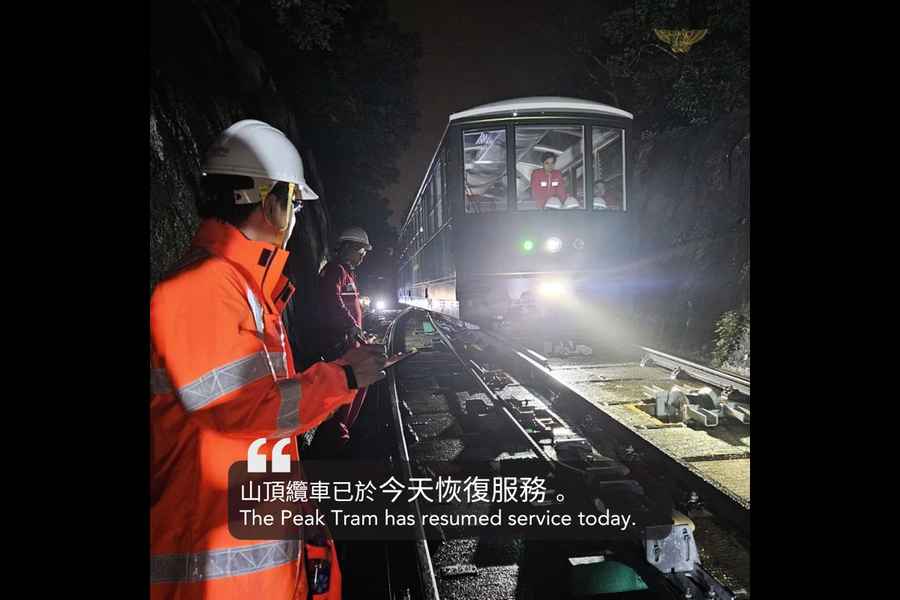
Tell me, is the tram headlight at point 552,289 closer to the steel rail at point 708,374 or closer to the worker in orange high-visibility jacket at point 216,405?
the steel rail at point 708,374

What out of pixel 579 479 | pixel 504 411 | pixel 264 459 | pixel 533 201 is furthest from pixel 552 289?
pixel 264 459

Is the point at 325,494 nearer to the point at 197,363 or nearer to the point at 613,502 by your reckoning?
the point at 613,502

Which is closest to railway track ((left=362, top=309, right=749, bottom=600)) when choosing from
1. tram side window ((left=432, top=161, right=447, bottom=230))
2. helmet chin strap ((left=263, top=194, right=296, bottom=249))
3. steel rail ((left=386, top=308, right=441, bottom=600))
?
steel rail ((left=386, top=308, right=441, bottom=600))

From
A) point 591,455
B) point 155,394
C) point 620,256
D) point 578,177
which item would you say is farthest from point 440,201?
point 155,394

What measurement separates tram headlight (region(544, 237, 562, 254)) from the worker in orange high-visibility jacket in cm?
693

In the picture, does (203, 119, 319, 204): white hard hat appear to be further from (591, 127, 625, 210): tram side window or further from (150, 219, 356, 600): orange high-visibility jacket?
(591, 127, 625, 210): tram side window

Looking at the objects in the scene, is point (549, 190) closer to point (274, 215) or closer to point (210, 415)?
point (274, 215)

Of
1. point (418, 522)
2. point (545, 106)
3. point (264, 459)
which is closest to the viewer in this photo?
point (264, 459)

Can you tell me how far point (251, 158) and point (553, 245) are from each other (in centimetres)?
692

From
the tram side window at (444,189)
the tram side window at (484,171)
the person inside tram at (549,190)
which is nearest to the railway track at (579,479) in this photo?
the person inside tram at (549,190)

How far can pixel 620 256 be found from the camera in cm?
838

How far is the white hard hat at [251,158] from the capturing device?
4.79ft

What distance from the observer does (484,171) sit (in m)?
8.26

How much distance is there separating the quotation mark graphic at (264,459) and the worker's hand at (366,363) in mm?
288
